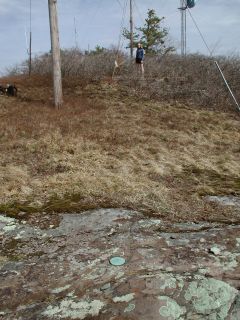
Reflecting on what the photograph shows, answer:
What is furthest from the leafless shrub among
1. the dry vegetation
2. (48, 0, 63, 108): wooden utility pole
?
(48, 0, 63, 108): wooden utility pole

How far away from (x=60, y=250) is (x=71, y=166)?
3.52 metres

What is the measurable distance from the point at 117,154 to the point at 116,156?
166mm

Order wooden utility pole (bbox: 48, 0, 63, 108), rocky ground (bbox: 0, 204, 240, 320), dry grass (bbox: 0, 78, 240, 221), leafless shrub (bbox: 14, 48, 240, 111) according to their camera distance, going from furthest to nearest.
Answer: leafless shrub (bbox: 14, 48, 240, 111) < wooden utility pole (bbox: 48, 0, 63, 108) < dry grass (bbox: 0, 78, 240, 221) < rocky ground (bbox: 0, 204, 240, 320)

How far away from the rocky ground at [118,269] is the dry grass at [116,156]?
2.04ft

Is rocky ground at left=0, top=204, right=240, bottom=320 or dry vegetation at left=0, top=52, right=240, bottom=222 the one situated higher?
dry vegetation at left=0, top=52, right=240, bottom=222

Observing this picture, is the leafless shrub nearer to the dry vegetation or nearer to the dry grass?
the dry vegetation

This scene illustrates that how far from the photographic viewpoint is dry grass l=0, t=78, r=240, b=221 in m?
6.21

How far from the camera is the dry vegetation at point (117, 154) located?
245 inches

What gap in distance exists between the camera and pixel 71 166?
7.95 m

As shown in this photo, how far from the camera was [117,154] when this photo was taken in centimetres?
916

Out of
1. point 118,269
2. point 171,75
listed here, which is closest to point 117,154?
point 118,269

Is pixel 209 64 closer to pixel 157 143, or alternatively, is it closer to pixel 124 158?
pixel 157 143

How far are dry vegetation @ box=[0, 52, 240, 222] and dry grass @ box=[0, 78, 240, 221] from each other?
Result: 0.02 m

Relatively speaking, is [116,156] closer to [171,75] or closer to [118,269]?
[118,269]
